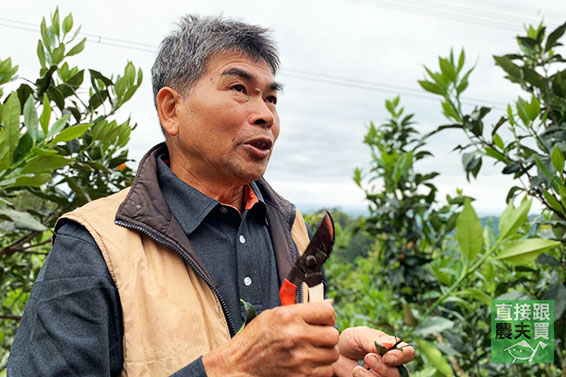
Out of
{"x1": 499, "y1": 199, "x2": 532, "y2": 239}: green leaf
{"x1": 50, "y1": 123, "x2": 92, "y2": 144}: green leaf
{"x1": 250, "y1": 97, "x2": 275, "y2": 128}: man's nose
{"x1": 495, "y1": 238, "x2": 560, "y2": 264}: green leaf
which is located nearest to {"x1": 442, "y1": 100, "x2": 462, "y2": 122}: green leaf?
{"x1": 499, "y1": 199, "x2": 532, "y2": 239}: green leaf

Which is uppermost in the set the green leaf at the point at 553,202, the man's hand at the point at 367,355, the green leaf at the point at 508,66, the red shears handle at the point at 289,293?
the green leaf at the point at 508,66

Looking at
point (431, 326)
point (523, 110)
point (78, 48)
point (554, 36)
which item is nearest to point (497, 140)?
point (523, 110)

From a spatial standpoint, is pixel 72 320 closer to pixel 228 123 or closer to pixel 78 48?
pixel 228 123

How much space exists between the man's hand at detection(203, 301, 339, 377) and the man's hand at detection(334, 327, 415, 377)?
0.25 metres

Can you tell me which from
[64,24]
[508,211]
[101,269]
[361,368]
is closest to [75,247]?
[101,269]

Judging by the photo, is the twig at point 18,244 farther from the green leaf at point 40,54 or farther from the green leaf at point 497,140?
the green leaf at point 497,140

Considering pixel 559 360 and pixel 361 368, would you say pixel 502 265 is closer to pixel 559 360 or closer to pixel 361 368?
pixel 559 360

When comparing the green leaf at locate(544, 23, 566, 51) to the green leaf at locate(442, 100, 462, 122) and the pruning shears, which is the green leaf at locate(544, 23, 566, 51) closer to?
the green leaf at locate(442, 100, 462, 122)

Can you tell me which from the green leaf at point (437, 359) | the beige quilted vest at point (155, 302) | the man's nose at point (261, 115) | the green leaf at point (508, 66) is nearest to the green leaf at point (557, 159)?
the green leaf at point (508, 66)

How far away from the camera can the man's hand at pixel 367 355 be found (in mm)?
1083

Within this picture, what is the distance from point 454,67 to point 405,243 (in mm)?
1244

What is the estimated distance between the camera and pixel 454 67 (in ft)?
7.33

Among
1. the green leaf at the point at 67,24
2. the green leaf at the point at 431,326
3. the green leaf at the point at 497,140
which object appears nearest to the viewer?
the green leaf at the point at 431,326

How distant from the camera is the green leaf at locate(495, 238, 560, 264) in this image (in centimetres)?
146
